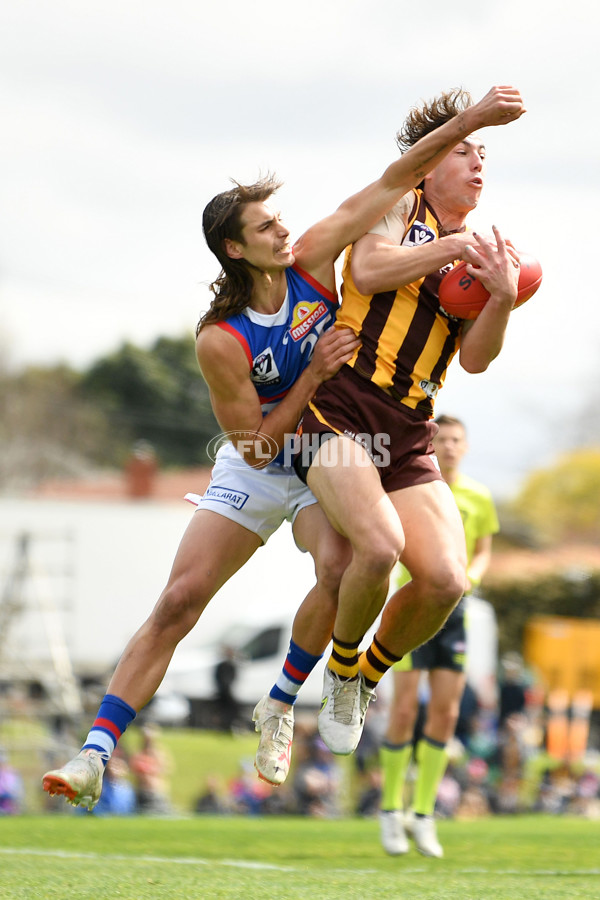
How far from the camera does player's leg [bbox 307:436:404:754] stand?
16.3ft

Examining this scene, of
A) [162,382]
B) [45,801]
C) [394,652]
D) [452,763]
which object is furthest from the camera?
[162,382]

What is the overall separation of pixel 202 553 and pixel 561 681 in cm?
1982

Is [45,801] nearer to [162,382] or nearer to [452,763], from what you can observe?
[452,763]

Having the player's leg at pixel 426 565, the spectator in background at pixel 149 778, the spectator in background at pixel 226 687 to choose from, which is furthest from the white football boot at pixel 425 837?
the spectator in background at pixel 226 687

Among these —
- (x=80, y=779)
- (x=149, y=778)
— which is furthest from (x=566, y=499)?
(x=80, y=779)

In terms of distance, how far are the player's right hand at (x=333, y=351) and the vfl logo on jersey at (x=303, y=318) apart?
0.34ft

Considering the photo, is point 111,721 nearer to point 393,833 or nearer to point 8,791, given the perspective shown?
point 393,833

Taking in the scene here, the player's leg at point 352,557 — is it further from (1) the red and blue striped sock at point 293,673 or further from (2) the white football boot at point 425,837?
(2) the white football boot at point 425,837

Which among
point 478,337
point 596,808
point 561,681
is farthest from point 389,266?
point 561,681

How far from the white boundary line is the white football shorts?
2092 mm

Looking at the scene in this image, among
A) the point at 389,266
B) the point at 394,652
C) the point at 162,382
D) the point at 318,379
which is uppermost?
the point at 162,382

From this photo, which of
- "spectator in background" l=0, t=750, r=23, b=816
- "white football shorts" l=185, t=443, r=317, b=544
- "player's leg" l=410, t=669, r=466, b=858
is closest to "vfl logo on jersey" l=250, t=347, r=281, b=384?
"white football shorts" l=185, t=443, r=317, b=544

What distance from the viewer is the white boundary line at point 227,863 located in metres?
6.51

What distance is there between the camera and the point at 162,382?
47375 mm
